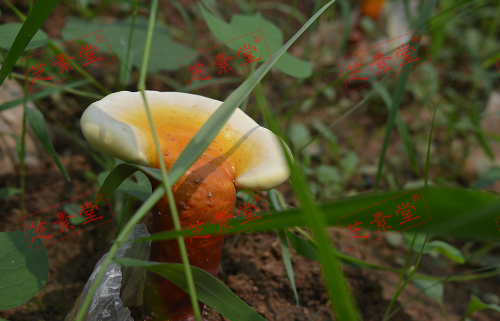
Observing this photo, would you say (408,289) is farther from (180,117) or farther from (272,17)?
Answer: (272,17)

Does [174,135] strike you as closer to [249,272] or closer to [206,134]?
[206,134]

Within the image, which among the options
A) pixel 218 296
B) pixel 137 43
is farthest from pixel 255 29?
pixel 218 296

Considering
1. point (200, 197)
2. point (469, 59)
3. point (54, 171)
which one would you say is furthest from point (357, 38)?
point (200, 197)

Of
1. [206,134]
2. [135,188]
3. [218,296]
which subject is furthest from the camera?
[135,188]

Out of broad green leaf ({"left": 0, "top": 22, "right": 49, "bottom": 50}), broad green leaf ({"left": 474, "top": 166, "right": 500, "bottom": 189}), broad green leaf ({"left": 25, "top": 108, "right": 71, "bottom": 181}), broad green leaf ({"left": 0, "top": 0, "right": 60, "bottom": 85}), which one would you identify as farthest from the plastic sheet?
broad green leaf ({"left": 474, "top": 166, "right": 500, "bottom": 189})

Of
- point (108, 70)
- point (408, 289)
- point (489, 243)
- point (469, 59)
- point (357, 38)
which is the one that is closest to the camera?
point (408, 289)

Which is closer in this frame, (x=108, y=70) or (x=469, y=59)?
(x=108, y=70)
